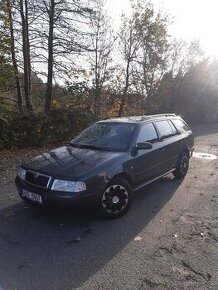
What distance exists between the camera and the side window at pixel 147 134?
595cm

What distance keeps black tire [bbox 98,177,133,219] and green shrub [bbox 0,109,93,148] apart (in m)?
6.61

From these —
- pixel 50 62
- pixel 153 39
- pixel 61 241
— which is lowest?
pixel 61 241

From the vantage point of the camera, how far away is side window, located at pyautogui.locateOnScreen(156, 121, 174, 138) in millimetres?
6746

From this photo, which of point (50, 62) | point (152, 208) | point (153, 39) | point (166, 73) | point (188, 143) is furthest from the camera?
point (166, 73)

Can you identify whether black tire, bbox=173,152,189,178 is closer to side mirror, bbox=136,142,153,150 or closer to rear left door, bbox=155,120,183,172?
rear left door, bbox=155,120,183,172

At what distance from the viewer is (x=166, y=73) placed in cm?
2359

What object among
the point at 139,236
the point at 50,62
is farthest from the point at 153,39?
the point at 139,236

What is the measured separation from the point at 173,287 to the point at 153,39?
19265 millimetres

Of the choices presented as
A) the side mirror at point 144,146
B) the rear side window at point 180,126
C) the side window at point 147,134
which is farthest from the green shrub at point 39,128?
the side mirror at point 144,146

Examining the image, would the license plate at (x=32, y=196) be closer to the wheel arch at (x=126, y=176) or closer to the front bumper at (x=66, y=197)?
the front bumper at (x=66, y=197)

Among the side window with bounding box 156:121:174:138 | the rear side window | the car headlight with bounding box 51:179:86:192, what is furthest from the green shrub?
the car headlight with bounding box 51:179:86:192

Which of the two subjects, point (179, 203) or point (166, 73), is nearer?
point (179, 203)

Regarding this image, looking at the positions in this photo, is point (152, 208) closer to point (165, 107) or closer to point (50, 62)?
point (50, 62)

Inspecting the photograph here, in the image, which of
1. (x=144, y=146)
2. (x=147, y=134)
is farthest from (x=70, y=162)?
(x=147, y=134)
